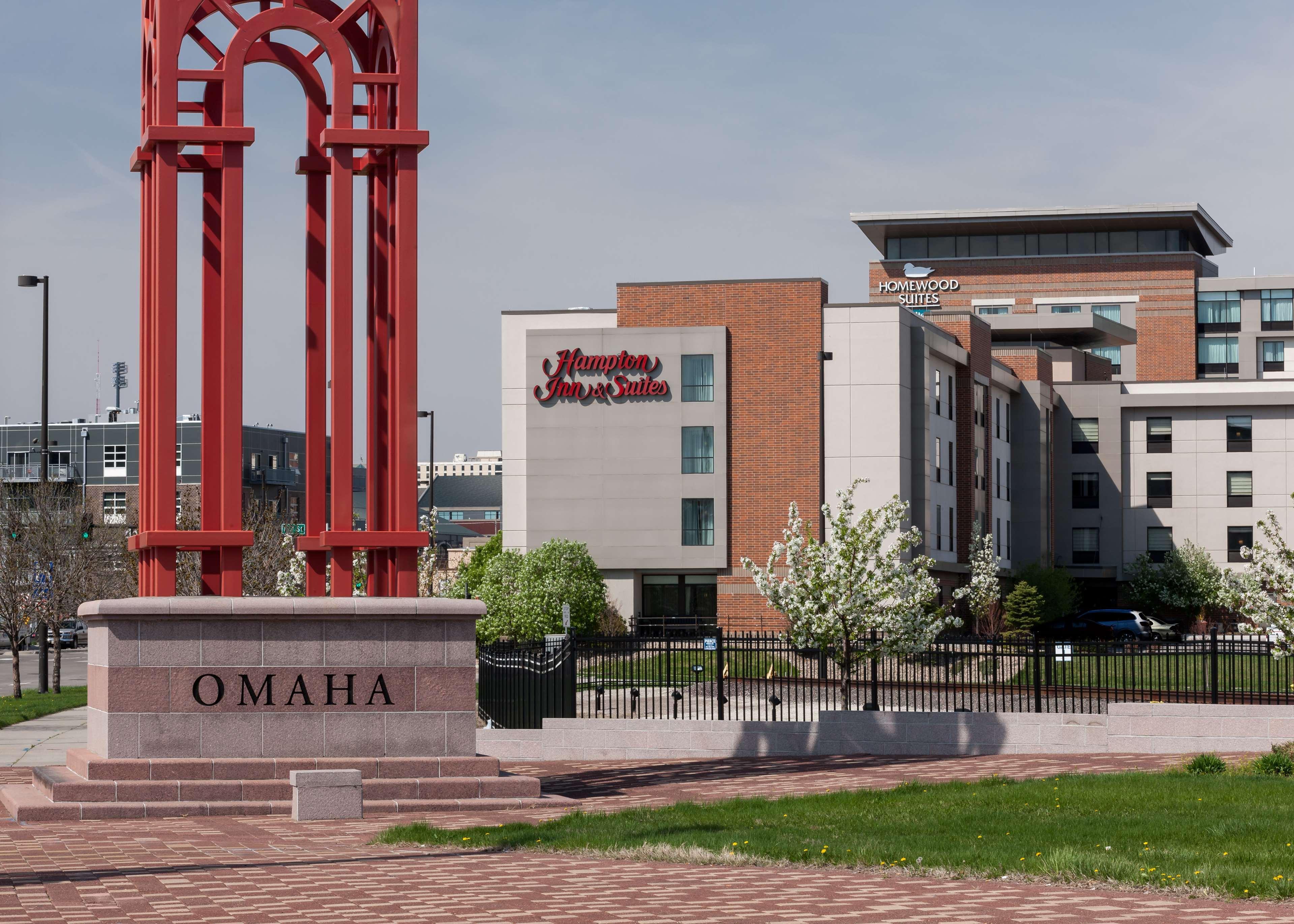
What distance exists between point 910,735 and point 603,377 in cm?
4241

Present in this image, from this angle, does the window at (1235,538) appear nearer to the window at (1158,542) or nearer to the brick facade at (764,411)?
the window at (1158,542)

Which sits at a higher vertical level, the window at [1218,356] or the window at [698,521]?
the window at [1218,356]

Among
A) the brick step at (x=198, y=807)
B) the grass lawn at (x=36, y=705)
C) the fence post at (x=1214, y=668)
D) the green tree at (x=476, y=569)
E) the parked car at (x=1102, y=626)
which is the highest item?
the green tree at (x=476, y=569)

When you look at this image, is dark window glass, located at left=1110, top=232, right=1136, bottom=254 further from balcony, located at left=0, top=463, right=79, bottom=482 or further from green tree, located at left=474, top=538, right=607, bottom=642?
balcony, located at left=0, top=463, right=79, bottom=482

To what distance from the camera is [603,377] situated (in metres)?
65.2

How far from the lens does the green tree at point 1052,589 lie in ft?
248

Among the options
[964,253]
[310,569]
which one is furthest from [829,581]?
[964,253]

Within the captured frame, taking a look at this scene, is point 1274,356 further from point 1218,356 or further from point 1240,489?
point 1240,489

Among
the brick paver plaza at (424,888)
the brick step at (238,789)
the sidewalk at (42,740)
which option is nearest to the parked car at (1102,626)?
the sidewalk at (42,740)

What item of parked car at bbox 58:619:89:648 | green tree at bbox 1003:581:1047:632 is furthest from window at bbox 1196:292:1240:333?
parked car at bbox 58:619:89:648

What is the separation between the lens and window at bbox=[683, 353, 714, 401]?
64.6 meters

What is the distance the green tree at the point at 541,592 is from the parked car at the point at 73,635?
2821 centimetres

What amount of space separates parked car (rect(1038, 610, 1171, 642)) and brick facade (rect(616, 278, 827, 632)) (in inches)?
618

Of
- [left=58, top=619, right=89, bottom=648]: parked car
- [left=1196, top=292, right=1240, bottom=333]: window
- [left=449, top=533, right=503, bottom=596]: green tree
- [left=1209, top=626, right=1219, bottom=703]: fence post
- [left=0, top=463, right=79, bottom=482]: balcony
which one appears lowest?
[left=58, top=619, right=89, bottom=648]: parked car
